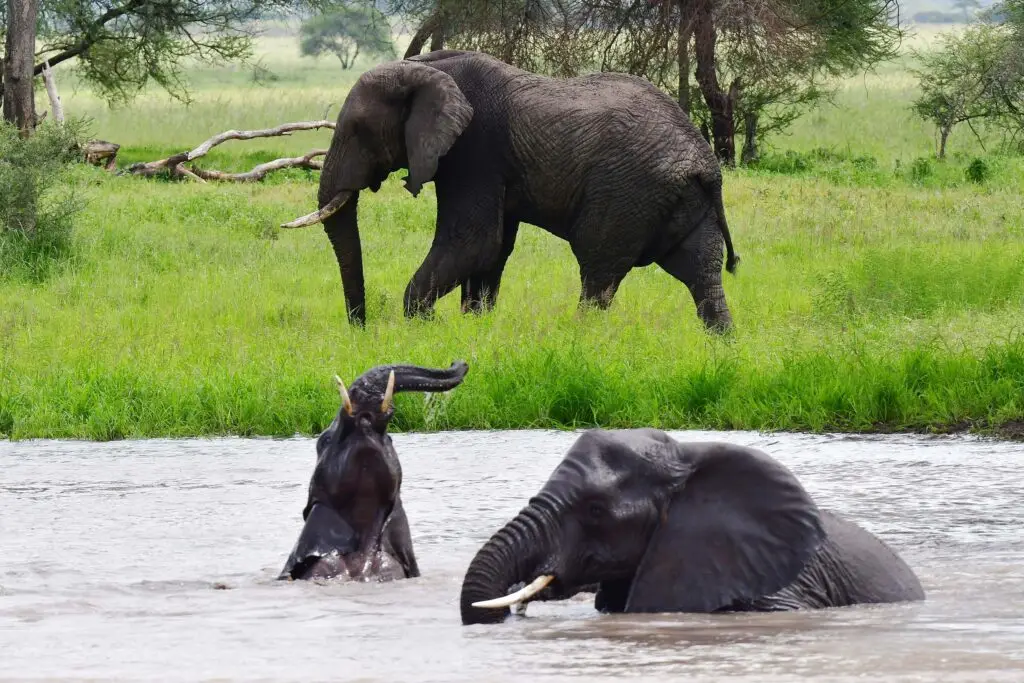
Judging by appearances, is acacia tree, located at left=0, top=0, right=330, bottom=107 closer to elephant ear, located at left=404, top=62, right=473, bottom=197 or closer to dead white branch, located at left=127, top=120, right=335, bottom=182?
dead white branch, located at left=127, top=120, right=335, bottom=182

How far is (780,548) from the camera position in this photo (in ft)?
Result: 15.5

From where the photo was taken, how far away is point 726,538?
15.4 ft

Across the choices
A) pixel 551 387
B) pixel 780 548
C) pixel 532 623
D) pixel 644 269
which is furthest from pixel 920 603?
pixel 644 269

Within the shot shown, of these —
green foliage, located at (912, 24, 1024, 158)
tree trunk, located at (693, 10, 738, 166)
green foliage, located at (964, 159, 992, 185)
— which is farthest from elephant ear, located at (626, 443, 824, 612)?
green foliage, located at (912, 24, 1024, 158)

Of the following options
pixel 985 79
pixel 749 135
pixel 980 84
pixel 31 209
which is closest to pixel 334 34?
pixel 980 84

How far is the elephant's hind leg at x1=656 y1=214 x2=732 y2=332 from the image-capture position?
471 inches

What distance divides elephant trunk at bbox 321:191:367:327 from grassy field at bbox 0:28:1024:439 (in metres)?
0.25

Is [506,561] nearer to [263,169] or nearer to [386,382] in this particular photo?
[386,382]

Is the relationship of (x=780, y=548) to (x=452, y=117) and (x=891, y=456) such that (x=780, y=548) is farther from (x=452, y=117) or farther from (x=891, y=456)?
(x=452, y=117)

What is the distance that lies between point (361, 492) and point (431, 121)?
6.71 m

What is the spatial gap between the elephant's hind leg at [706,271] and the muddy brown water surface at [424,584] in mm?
3157

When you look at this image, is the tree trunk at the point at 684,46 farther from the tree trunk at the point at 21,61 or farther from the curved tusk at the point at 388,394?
the curved tusk at the point at 388,394

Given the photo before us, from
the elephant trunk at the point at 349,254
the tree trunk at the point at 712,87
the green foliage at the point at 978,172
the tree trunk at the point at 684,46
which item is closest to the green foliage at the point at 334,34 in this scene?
the tree trunk at the point at 712,87

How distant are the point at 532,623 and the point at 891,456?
143 inches
